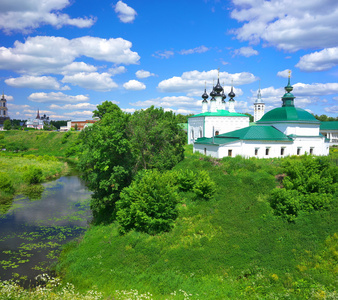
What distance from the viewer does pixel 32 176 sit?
33.8 m

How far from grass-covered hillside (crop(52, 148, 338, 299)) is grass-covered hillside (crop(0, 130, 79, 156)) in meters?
53.9

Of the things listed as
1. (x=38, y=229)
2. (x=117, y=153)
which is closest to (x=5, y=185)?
(x=38, y=229)

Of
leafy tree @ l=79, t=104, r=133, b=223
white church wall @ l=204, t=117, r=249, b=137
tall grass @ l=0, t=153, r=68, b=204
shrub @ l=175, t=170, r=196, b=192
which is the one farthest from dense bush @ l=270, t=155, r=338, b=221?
tall grass @ l=0, t=153, r=68, b=204

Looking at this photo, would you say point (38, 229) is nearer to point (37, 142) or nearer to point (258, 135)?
point (258, 135)

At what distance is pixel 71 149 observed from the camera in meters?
59.2

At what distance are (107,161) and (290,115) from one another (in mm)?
22085

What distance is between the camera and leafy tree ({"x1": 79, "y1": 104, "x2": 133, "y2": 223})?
64.5 feet

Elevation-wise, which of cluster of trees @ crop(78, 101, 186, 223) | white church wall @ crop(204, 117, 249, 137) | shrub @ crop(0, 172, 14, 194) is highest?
white church wall @ crop(204, 117, 249, 137)

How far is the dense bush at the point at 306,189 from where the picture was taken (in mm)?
16859

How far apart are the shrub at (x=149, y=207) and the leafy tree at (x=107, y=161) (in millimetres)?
3032

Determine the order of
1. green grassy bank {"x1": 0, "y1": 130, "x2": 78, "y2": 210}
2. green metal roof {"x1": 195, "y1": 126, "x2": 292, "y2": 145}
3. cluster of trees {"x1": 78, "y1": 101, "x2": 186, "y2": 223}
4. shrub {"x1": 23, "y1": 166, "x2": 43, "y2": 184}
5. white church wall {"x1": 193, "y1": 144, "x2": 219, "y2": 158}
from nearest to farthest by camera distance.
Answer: cluster of trees {"x1": 78, "y1": 101, "x2": 186, "y2": 223}
green metal roof {"x1": 195, "y1": 126, "x2": 292, "y2": 145}
white church wall {"x1": 193, "y1": 144, "x2": 219, "y2": 158}
green grassy bank {"x1": 0, "y1": 130, "x2": 78, "y2": 210}
shrub {"x1": 23, "y1": 166, "x2": 43, "y2": 184}

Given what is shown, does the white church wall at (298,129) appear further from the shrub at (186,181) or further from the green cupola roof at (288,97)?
the shrub at (186,181)

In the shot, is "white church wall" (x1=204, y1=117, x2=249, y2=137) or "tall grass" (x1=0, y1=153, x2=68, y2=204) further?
"white church wall" (x1=204, y1=117, x2=249, y2=137)

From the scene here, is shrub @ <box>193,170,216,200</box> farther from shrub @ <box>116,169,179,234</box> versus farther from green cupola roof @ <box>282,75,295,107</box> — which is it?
green cupola roof @ <box>282,75,295,107</box>
